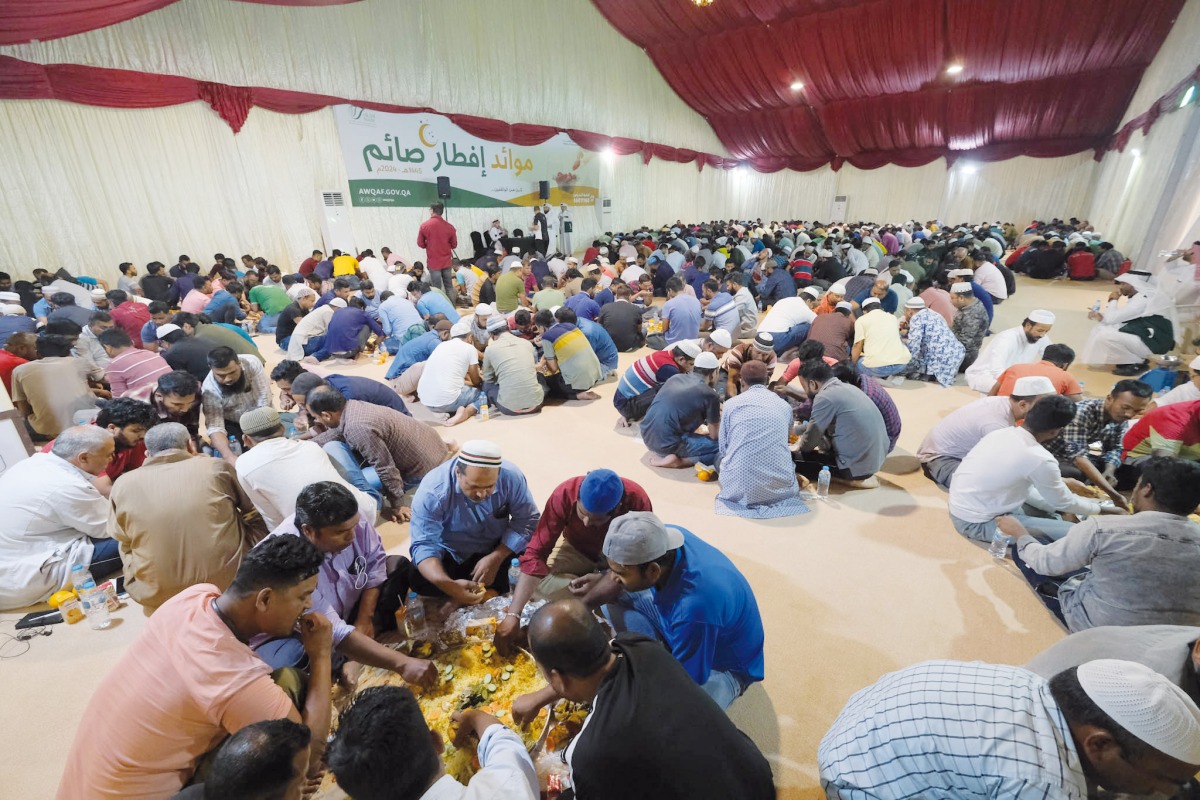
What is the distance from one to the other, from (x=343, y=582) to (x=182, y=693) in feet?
2.76

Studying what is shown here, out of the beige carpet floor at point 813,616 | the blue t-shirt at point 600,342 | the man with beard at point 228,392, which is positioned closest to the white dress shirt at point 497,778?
the beige carpet floor at point 813,616

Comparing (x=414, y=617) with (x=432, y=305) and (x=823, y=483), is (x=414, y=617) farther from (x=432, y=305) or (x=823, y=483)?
(x=432, y=305)

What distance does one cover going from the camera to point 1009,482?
2811mm

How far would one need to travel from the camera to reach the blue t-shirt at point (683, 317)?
6293 mm

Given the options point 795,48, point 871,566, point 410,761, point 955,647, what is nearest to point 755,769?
point 410,761

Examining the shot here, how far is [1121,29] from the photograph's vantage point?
13.1 meters

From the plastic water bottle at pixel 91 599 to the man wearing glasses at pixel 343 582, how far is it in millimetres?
1322

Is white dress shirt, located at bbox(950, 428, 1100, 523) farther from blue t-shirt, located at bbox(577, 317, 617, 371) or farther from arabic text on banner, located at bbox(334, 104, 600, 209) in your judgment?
arabic text on banner, located at bbox(334, 104, 600, 209)

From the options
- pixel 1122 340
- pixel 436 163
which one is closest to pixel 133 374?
pixel 1122 340

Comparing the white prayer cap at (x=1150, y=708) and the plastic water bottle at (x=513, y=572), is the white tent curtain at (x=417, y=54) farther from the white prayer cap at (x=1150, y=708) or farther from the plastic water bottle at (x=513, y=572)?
the white prayer cap at (x=1150, y=708)

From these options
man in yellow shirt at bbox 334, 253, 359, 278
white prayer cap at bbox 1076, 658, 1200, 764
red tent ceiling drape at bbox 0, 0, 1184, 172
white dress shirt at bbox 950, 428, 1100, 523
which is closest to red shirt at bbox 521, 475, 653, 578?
white prayer cap at bbox 1076, 658, 1200, 764

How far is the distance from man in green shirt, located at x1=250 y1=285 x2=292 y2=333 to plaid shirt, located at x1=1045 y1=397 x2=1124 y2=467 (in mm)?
8656

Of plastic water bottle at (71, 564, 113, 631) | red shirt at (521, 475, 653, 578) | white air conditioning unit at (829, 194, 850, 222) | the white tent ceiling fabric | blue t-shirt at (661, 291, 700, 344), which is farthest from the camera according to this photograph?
white air conditioning unit at (829, 194, 850, 222)

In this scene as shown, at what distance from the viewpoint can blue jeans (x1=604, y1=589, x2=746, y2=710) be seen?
77.4 inches
